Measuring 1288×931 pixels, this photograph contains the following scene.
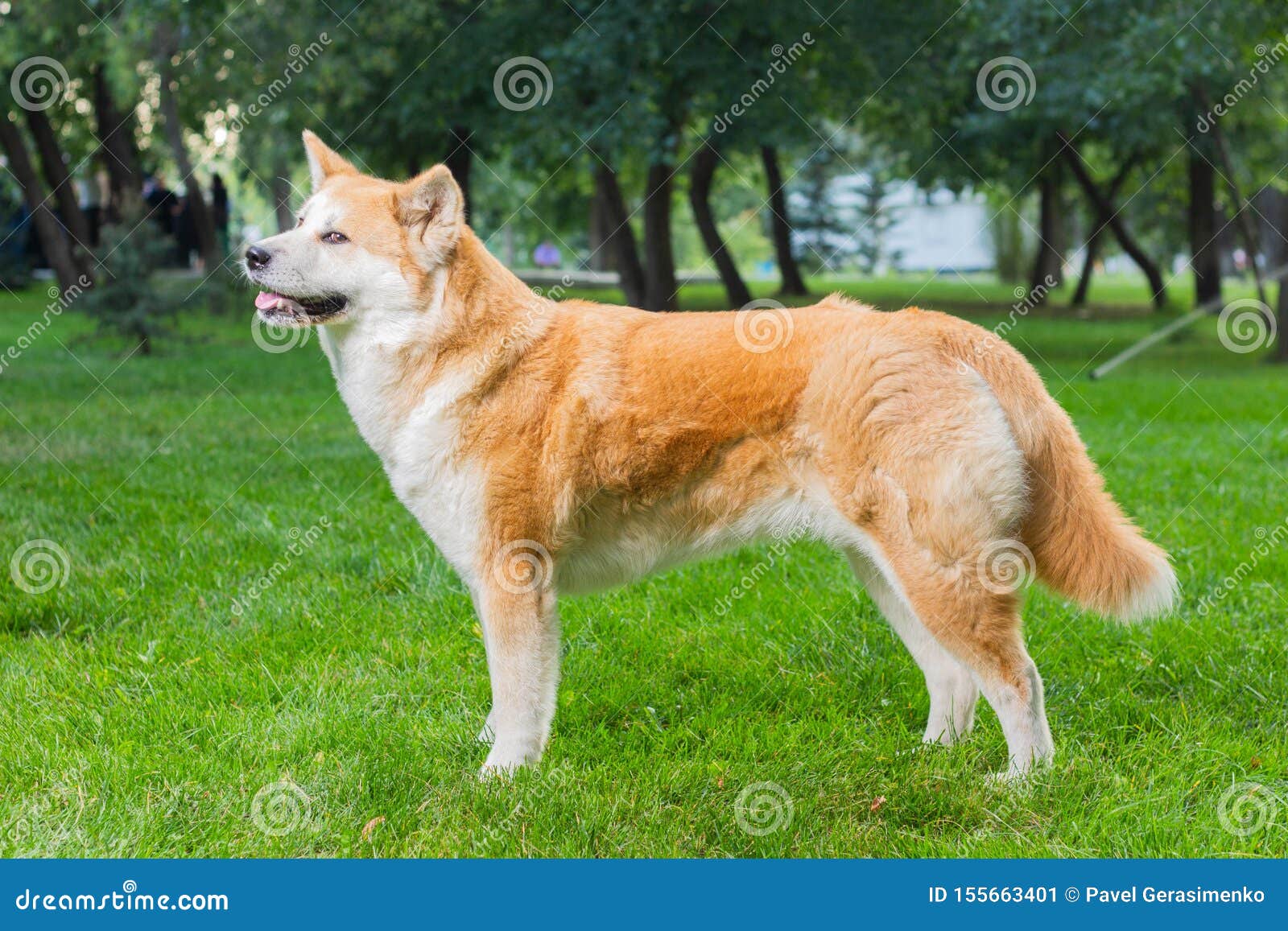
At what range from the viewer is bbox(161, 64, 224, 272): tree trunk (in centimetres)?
1939

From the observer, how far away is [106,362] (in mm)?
13375

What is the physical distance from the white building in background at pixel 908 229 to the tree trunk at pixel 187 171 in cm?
1334

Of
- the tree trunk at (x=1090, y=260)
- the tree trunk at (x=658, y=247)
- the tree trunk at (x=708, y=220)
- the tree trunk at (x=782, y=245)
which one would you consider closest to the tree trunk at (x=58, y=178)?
the tree trunk at (x=658, y=247)

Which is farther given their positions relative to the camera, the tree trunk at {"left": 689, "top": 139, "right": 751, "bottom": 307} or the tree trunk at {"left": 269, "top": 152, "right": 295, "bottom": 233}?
the tree trunk at {"left": 269, "top": 152, "right": 295, "bottom": 233}

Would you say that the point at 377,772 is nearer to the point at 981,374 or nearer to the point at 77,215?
the point at 981,374

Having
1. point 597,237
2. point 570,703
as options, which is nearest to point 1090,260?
point 597,237

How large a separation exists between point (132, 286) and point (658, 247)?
Result: 7083 millimetres

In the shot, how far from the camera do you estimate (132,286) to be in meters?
13.8

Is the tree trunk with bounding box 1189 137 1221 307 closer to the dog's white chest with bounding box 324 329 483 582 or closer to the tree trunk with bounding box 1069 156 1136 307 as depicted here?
the tree trunk with bounding box 1069 156 1136 307

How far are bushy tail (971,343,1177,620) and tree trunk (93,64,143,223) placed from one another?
20.7 metres

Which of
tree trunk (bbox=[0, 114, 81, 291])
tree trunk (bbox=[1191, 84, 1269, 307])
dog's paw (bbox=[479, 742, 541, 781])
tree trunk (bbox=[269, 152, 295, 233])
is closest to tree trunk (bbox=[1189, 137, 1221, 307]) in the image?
tree trunk (bbox=[1191, 84, 1269, 307])

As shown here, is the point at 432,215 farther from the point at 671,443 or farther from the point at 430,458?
the point at 671,443

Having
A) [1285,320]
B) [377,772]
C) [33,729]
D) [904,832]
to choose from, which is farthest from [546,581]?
[1285,320]

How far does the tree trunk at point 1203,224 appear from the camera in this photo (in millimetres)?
21203
